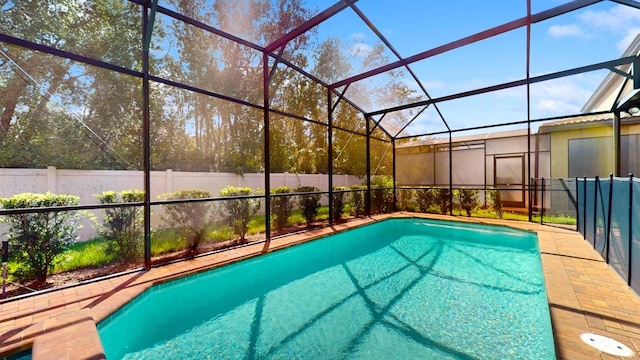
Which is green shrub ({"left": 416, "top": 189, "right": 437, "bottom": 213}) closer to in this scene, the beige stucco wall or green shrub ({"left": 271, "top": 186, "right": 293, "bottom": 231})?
the beige stucco wall

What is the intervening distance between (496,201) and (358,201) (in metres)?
4.51

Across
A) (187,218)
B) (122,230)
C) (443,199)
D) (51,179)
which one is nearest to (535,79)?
(443,199)

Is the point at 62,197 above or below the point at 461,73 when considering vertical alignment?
below

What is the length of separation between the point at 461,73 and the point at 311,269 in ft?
19.7

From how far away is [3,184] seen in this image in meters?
4.95

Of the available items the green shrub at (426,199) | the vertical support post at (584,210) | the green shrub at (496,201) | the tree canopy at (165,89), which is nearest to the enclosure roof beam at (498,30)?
the tree canopy at (165,89)

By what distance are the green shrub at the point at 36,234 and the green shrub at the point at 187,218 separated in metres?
1.49

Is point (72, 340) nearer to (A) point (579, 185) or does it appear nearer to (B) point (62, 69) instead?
(A) point (579, 185)

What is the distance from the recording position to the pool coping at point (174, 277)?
2.11 meters

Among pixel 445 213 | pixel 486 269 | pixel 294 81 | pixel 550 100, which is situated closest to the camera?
pixel 486 269

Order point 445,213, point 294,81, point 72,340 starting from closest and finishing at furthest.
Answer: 1. point 72,340
2. point 445,213
3. point 294,81

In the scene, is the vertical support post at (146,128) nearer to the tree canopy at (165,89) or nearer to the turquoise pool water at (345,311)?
the turquoise pool water at (345,311)

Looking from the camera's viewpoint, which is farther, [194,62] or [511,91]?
[194,62]

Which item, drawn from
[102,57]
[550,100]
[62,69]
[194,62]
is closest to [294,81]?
[194,62]
